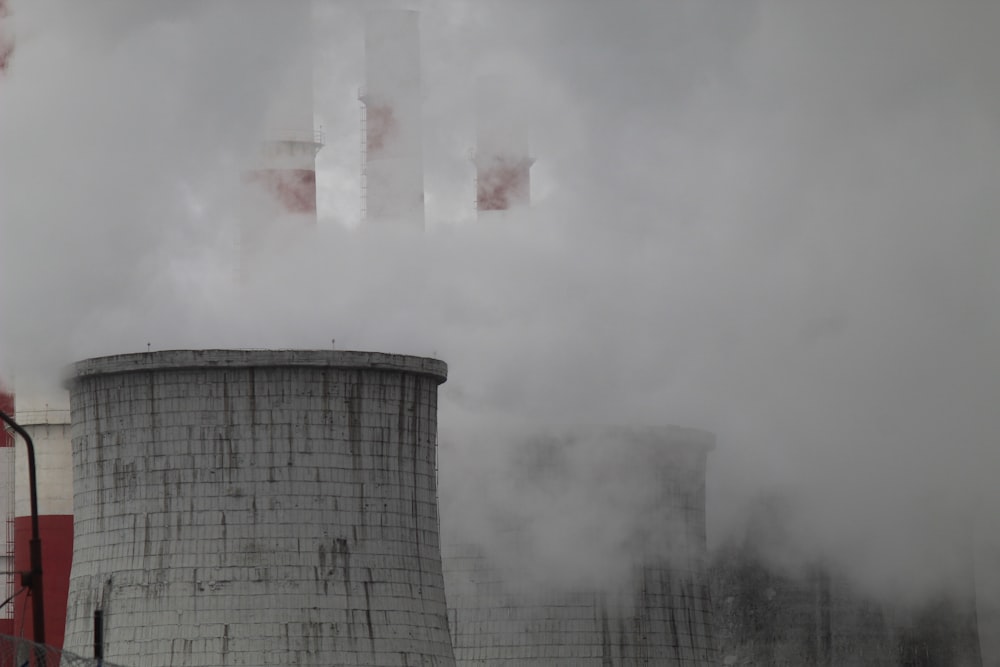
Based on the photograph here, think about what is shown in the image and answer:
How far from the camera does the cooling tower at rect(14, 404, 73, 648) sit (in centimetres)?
3562

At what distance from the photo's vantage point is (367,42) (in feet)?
125

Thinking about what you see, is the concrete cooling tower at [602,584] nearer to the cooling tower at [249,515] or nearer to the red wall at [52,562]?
the cooling tower at [249,515]

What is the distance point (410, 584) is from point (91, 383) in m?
4.51

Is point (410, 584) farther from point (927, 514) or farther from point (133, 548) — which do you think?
point (927, 514)

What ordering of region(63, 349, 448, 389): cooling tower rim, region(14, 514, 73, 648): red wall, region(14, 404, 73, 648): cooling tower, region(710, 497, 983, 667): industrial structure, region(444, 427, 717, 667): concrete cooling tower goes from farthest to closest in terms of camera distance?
region(710, 497, 983, 667): industrial structure → region(14, 404, 73, 648): cooling tower → region(14, 514, 73, 648): red wall → region(444, 427, 717, 667): concrete cooling tower → region(63, 349, 448, 389): cooling tower rim

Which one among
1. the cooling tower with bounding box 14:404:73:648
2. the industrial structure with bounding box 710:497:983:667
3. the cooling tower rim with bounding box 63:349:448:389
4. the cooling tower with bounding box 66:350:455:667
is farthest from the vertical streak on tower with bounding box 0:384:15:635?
the cooling tower rim with bounding box 63:349:448:389

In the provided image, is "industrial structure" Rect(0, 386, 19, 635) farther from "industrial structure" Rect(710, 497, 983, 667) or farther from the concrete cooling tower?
"industrial structure" Rect(710, 497, 983, 667)

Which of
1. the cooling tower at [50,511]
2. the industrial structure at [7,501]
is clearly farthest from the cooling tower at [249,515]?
the industrial structure at [7,501]

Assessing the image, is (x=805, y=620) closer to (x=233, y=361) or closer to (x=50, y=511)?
(x=50, y=511)

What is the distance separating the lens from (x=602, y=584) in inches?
1209

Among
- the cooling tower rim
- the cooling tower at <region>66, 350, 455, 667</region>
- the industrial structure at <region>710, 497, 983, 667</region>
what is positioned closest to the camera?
the cooling tower at <region>66, 350, 455, 667</region>

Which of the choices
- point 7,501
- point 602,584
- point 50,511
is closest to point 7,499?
point 7,501

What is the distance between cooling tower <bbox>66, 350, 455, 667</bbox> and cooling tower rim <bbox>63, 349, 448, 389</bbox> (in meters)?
0.02

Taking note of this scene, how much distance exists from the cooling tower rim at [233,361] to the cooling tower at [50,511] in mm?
11450
